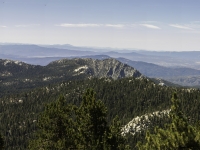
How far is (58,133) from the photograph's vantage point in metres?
47.1

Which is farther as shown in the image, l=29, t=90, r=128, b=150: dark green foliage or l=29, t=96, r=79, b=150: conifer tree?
l=29, t=96, r=79, b=150: conifer tree

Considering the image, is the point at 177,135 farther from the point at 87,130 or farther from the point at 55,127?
the point at 55,127

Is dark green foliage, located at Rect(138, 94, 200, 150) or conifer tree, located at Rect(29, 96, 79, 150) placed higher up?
dark green foliage, located at Rect(138, 94, 200, 150)

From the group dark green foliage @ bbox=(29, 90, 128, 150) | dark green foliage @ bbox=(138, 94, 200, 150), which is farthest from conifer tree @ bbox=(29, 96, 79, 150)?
dark green foliage @ bbox=(138, 94, 200, 150)

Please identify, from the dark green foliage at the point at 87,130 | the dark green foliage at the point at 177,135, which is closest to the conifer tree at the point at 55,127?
the dark green foliage at the point at 87,130

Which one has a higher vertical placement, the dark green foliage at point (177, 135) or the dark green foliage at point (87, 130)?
the dark green foliage at point (177, 135)

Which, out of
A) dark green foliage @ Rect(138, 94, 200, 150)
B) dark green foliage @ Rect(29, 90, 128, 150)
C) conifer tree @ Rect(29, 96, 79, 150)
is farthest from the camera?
conifer tree @ Rect(29, 96, 79, 150)

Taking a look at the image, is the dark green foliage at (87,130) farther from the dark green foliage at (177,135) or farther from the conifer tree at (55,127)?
the dark green foliage at (177,135)

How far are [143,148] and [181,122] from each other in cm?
634

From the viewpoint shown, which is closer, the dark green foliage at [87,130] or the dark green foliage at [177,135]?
the dark green foliage at [177,135]

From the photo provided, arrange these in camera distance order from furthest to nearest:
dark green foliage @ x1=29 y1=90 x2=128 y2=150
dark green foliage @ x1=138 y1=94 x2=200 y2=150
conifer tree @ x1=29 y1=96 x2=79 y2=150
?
conifer tree @ x1=29 y1=96 x2=79 y2=150 < dark green foliage @ x1=29 y1=90 x2=128 y2=150 < dark green foliage @ x1=138 y1=94 x2=200 y2=150

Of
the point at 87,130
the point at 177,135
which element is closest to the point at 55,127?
the point at 87,130

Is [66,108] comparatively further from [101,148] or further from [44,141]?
[101,148]

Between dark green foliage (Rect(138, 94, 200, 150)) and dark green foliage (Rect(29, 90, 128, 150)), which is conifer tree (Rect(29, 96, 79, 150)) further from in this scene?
dark green foliage (Rect(138, 94, 200, 150))
